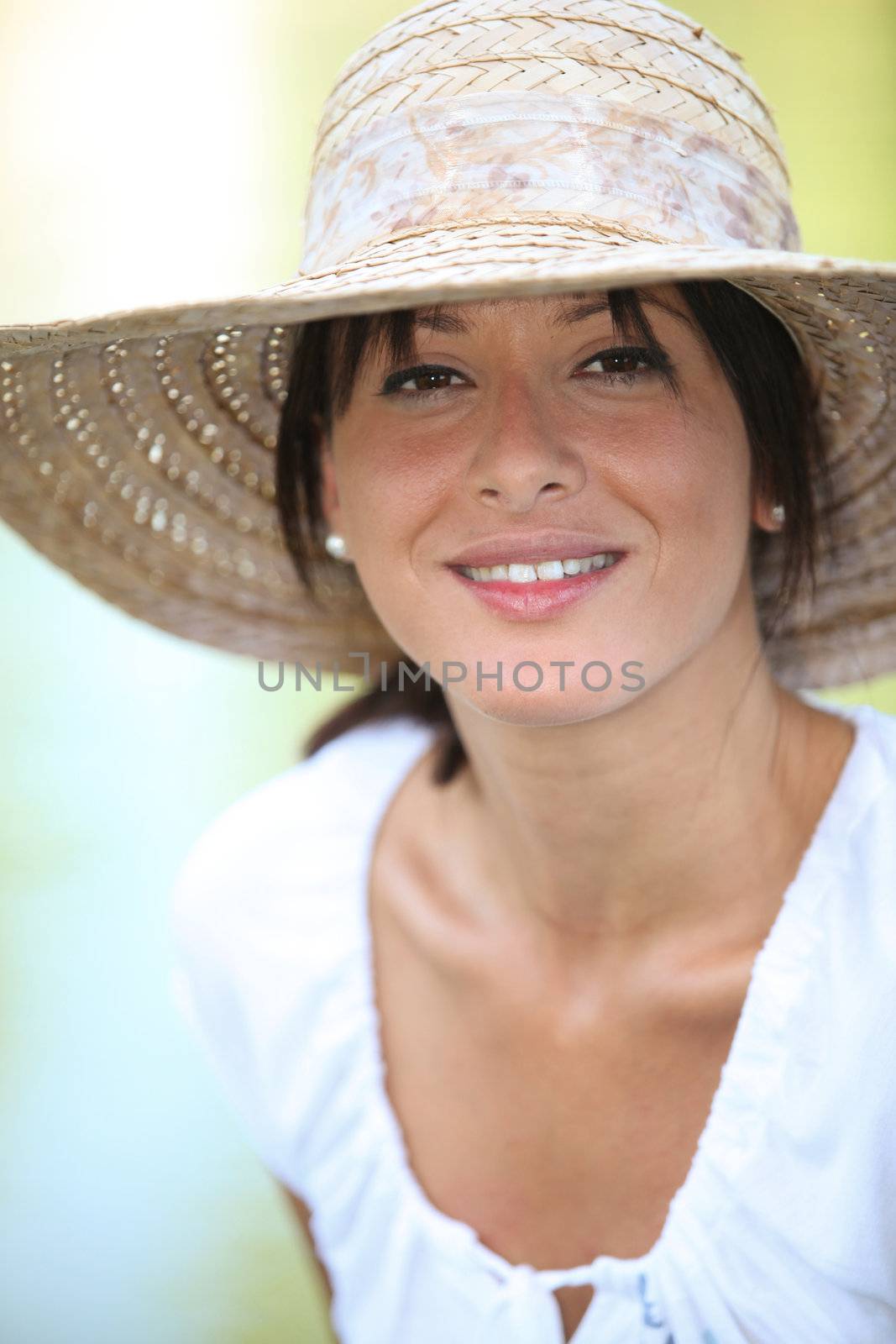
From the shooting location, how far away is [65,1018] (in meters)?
2.82

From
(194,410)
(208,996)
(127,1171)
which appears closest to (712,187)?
(194,410)

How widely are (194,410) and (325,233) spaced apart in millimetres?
401

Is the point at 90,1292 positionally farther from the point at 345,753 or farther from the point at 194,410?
the point at 194,410

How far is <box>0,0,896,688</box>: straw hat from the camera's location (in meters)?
0.87

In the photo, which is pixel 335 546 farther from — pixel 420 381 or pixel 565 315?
pixel 565 315

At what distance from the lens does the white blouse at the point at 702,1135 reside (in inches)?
42.9

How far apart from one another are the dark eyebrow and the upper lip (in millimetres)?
169

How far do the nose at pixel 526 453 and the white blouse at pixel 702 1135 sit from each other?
1.43ft

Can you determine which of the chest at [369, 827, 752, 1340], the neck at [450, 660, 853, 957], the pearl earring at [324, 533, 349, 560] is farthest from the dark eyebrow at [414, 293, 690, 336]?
the chest at [369, 827, 752, 1340]

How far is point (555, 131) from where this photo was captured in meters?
0.96

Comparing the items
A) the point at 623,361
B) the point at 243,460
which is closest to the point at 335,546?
the point at 243,460

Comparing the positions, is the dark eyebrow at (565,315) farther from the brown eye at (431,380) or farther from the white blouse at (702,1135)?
the white blouse at (702,1135)

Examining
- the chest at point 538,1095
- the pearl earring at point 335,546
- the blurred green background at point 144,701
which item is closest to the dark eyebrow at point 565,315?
the pearl earring at point 335,546

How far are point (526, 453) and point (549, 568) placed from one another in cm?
11
